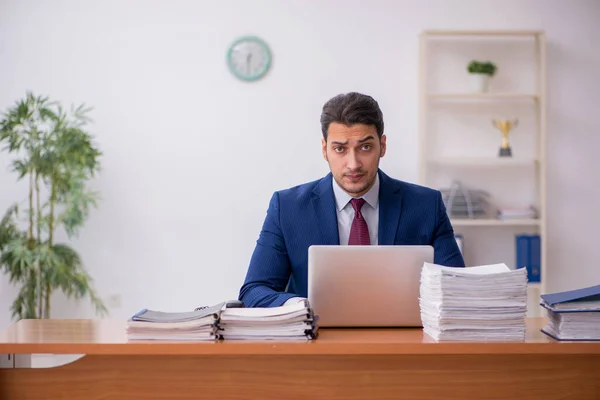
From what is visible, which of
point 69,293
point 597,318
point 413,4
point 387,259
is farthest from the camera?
point 413,4

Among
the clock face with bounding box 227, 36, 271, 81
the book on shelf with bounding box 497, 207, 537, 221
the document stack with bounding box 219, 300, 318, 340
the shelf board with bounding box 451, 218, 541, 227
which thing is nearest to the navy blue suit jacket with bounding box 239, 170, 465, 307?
the document stack with bounding box 219, 300, 318, 340

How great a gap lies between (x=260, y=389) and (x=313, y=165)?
3448mm

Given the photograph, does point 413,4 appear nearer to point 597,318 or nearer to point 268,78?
point 268,78

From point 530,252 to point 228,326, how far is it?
12.0 feet

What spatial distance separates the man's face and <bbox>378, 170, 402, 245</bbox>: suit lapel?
0.37 ft

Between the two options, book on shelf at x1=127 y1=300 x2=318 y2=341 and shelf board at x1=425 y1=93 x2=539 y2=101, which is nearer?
A: book on shelf at x1=127 y1=300 x2=318 y2=341

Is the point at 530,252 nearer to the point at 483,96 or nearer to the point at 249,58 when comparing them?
the point at 483,96

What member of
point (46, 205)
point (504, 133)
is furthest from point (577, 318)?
point (46, 205)

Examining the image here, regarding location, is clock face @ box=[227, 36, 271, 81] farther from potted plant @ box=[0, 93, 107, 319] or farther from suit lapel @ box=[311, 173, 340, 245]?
suit lapel @ box=[311, 173, 340, 245]

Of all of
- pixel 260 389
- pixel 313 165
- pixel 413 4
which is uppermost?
pixel 413 4

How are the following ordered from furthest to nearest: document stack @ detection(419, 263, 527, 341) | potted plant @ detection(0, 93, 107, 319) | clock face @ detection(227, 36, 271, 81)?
clock face @ detection(227, 36, 271, 81)
potted plant @ detection(0, 93, 107, 319)
document stack @ detection(419, 263, 527, 341)

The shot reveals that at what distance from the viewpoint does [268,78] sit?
18.5ft

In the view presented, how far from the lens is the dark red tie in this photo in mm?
2994

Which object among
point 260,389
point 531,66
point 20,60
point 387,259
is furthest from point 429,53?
point 260,389
